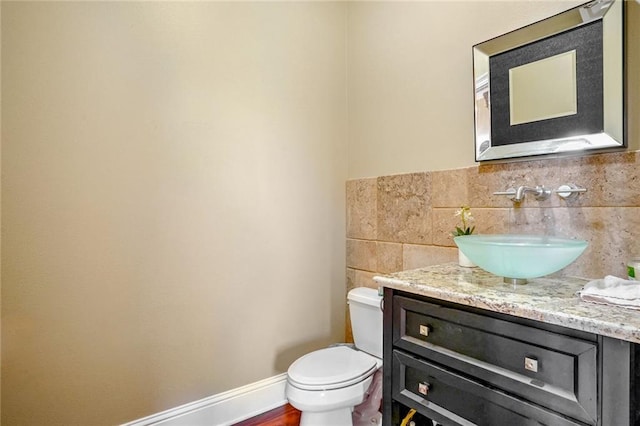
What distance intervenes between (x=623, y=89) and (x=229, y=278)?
1.81m

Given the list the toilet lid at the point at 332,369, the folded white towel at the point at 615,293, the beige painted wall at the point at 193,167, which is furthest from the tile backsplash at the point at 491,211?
the toilet lid at the point at 332,369

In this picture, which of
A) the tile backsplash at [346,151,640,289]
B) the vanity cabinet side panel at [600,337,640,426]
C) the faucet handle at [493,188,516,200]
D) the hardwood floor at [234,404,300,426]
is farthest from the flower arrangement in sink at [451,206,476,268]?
the hardwood floor at [234,404,300,426]

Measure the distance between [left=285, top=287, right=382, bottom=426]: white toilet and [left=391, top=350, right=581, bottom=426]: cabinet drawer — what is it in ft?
1.10

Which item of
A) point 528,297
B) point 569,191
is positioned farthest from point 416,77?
point 528,297

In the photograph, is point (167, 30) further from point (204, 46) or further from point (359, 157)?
point (359, 157)

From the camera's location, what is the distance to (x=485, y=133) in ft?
5.02

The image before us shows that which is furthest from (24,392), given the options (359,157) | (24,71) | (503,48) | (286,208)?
(503,48)

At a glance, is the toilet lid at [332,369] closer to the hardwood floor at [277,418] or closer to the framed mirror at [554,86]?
the hardwood floor at [277,418]

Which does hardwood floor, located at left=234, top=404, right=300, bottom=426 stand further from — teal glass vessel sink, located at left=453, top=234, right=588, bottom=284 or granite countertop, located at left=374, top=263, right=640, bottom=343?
teal glass vessel sink, located at left=453, top=234, right=588, bottom=284

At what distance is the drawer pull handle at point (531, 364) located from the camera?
89cm

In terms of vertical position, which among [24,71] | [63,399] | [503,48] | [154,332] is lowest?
[63,399]

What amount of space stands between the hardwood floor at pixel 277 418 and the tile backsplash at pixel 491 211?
0.82 meters

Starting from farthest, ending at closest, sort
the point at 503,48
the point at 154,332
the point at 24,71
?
the point at 154,332
the point at 503,48
the point at 24,71

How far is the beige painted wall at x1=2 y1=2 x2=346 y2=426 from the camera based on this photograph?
135 centimetres
